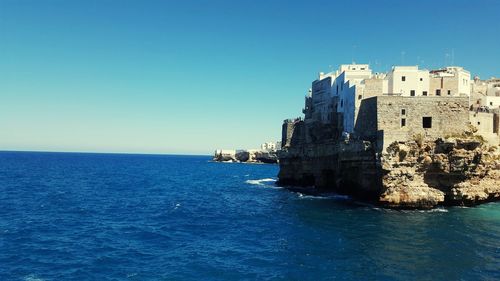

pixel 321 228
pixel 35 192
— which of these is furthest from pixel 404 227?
pixel 35 192

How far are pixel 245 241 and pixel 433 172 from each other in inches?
1031

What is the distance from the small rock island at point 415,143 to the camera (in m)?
46.7

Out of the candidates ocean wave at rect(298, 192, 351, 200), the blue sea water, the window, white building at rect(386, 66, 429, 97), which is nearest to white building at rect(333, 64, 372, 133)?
white building at rect(386, 66, 429, 97)

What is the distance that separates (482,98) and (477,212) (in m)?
27.3

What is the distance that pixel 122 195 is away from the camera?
63.7 meters

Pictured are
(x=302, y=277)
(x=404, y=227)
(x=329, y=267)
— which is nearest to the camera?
(x=302, y=277)

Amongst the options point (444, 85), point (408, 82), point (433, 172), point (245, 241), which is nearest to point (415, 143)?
point (433, 172)

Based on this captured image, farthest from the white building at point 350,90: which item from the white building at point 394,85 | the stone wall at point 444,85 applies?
the stone wall at point 444,85

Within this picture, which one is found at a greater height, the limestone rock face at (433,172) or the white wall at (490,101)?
the white wall at (490,101)

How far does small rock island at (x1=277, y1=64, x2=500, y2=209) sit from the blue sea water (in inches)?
111

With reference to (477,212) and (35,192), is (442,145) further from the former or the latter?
(35,192)

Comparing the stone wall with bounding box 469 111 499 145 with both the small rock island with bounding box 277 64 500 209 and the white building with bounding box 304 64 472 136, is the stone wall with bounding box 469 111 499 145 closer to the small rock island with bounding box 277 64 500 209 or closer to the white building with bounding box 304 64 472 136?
the small rock island with bounding box 277 64 500 209

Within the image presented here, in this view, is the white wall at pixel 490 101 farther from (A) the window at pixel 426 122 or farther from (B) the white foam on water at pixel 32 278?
(B) the white foam on water at pixel 32 278

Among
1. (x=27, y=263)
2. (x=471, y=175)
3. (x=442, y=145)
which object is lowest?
(x=27, y=263)
